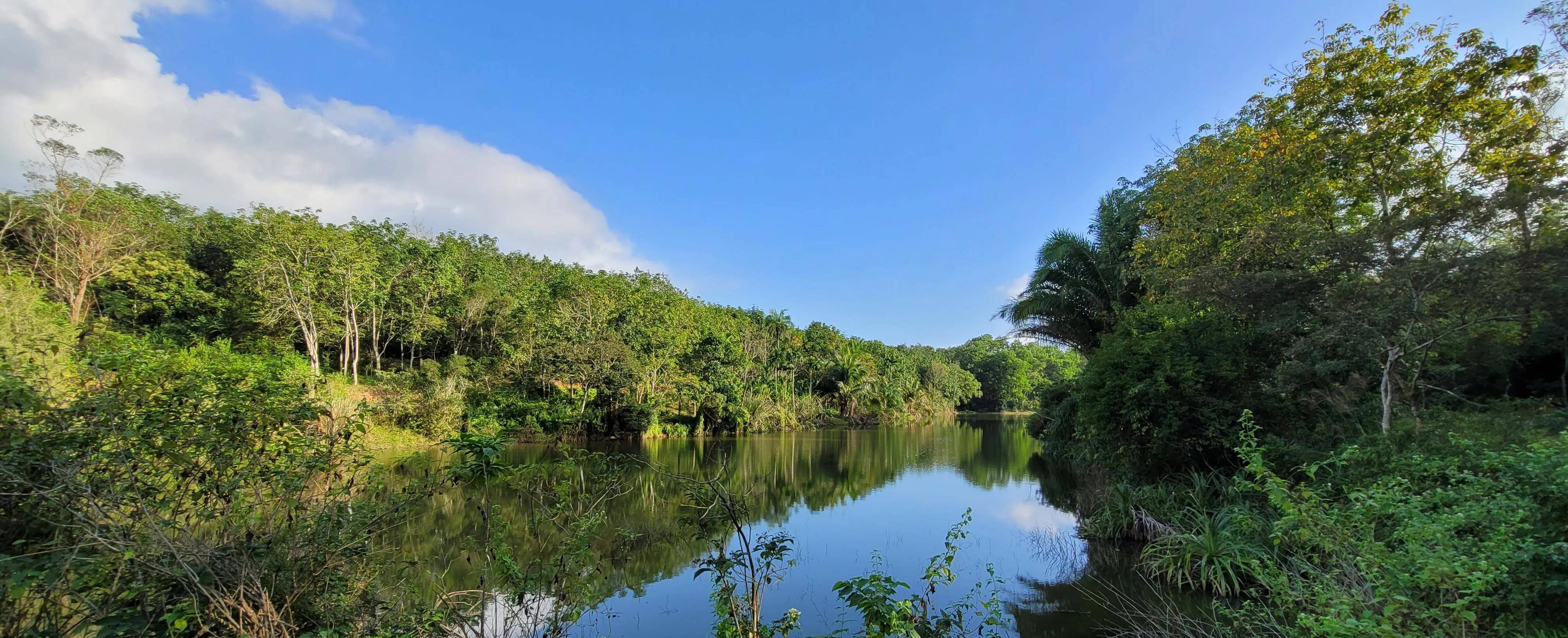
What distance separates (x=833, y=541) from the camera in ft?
33.4

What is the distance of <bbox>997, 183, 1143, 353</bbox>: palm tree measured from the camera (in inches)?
667

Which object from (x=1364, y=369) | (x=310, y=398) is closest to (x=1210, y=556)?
(x=1364, y=369)

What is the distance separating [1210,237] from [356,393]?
25339 mm

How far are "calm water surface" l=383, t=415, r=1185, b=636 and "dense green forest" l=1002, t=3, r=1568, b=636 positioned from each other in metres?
1.11

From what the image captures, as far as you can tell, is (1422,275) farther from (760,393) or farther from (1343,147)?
(760,393)

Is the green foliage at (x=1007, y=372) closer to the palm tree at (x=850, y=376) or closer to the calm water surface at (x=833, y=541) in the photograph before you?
the palm tree at (x=850, y=376)

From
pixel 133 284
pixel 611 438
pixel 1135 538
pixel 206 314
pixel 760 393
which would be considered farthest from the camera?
pixel 760 393

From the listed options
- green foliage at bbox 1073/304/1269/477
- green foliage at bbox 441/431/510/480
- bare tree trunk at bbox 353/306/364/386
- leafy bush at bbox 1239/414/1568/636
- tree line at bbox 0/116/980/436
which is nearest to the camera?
leafy bush at bbox 1239/414/1568/636

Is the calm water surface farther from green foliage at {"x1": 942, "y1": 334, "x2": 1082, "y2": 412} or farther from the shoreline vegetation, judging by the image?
green foliage at {"x1": 942, "y1": 334, "x2": 1082, "y2": 412}

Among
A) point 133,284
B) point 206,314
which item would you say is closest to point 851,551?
point 133,284

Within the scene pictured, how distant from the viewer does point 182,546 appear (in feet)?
8.87

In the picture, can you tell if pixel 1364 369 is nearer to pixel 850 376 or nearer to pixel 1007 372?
pixel 850 376

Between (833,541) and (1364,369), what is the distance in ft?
25.7

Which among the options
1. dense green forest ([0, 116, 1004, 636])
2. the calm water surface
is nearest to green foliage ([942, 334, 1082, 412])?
dense green forest ([0, 116, 1004, 636])
